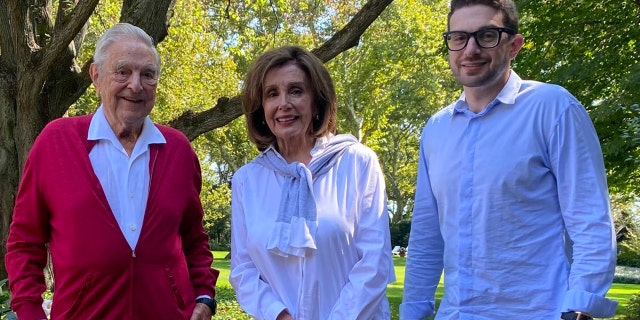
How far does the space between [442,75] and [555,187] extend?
30.7 m

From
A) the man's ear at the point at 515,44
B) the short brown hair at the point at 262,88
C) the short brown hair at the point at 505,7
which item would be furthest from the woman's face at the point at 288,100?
the man's ear at the point at 515,44

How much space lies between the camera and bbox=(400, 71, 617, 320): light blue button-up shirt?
252 centimetres

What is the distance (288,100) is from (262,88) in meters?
0.16

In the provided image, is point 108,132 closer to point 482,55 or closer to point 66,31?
point 482,55

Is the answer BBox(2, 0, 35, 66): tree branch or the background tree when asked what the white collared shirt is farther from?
BBox(2, 0, 35, 66): tree branch

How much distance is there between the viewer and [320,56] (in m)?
8.16

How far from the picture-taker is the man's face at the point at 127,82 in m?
3.25

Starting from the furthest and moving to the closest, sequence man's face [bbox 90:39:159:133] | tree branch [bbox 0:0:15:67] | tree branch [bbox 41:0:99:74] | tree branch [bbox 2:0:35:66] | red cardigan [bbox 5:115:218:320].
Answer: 1. tree branch [bbox 0:0:15:67]
2. tree branch [bbox 2:0:35:66]
3. tree branch [bbox 41:0:99:74]
4. man's face [bbox 90:39:159:133]
5. red cardigan [bbox 5:115:218:320]

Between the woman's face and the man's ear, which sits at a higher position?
the man's ear

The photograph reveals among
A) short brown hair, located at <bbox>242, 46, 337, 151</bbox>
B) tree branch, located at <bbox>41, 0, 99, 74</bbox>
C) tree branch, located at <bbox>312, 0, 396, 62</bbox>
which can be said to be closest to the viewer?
short brown hair, located at <bbox>242, 46, 337, 151</bbox>

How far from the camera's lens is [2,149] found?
9.13 metres

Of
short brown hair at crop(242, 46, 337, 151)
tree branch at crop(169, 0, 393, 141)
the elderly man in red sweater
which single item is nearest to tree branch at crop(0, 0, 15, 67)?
tree branch at crop(169, 0, 393, 141)

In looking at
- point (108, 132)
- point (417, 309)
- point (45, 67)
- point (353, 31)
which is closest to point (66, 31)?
point (45, 67)

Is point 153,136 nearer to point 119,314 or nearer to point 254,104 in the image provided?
point 254,104
